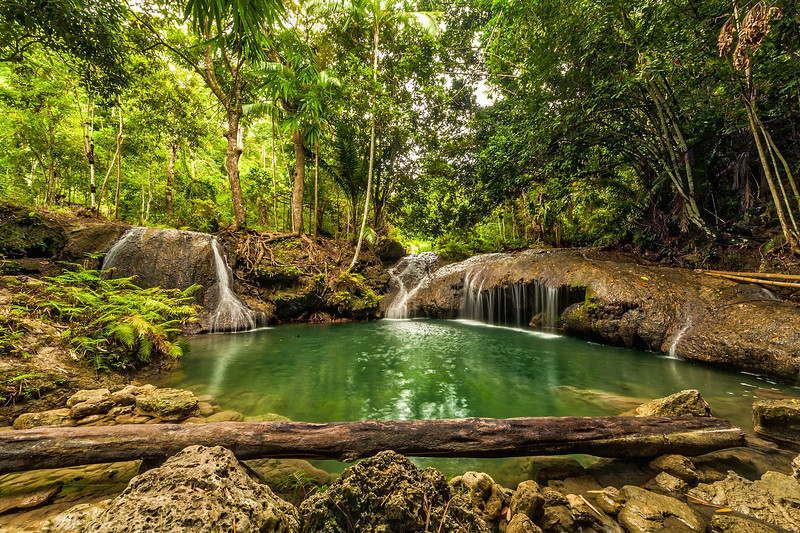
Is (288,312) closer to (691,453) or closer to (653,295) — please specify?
(691,453)

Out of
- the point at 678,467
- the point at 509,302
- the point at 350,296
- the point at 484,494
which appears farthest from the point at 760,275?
the point at 350,296

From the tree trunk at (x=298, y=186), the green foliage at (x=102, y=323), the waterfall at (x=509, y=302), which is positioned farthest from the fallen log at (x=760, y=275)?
the tree trunk at (x=298, y=186)

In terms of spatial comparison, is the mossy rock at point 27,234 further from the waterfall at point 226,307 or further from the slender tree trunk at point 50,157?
the slender tree trunk at point 50,157

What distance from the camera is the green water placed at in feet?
10.6

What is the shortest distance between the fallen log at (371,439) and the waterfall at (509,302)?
599 centimetres

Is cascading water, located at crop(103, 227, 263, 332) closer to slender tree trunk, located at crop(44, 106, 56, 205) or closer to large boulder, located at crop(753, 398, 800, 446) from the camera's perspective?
slender tree trunk, located at crop(44, 106, 56, 205)

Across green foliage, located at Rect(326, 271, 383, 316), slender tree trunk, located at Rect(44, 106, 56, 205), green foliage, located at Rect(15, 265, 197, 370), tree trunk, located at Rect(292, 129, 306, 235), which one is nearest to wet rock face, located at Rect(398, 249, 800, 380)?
green foliage, located at Rect(326, 271, 383, 316)

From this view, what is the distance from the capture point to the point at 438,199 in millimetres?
12836

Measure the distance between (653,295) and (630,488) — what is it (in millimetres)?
5815

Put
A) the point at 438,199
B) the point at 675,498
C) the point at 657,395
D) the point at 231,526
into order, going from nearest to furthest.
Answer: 1. the point at 231,526
2. the point at 675,498
3. the point at 657,395
4. the point at 438,199

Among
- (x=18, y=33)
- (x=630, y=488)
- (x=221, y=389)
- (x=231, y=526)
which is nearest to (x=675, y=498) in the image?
(x=630, y=488)

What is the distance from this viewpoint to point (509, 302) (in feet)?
28.9

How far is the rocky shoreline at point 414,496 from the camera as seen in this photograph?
113 centimetres

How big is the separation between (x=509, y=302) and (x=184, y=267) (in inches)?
391
